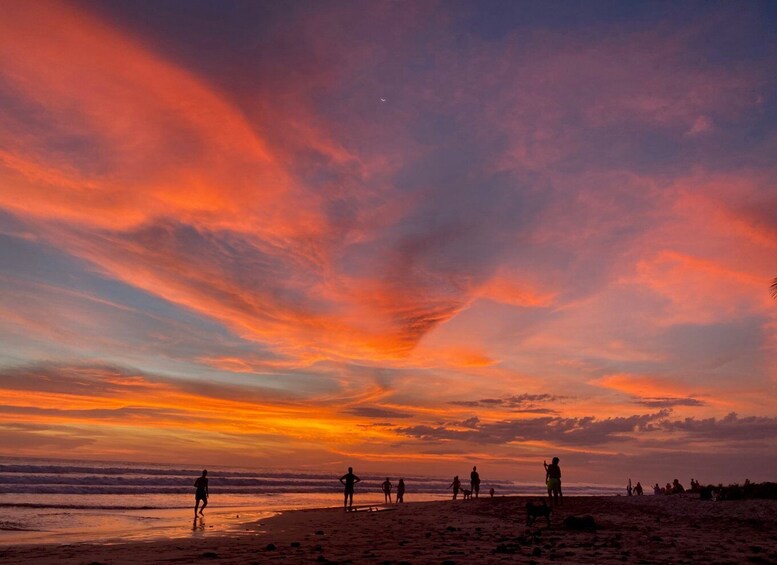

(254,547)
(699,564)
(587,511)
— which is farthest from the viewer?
(587,511)

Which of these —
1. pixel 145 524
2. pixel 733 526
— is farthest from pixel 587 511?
pixel 145 524

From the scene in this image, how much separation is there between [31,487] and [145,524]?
3502 cm

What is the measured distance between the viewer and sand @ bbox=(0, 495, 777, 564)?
15258 mm

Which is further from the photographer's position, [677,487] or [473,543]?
[677,487]

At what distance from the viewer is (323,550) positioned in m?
17.4

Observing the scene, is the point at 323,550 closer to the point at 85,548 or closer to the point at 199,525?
the point at 85,548

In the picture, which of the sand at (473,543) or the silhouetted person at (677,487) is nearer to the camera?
the sand at (473,543)

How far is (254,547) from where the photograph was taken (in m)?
18.5

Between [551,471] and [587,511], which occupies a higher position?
[551,471]

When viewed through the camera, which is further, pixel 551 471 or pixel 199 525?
pixel 551 471

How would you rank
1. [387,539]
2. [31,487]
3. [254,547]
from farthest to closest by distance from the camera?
[31,487] → [387,539] → [254,547]

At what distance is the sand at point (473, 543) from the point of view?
1526 cm

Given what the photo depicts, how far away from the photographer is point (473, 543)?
1850 centimetres

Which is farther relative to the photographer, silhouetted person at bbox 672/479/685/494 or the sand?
silhouetted person at bbox 672/479/685/494
